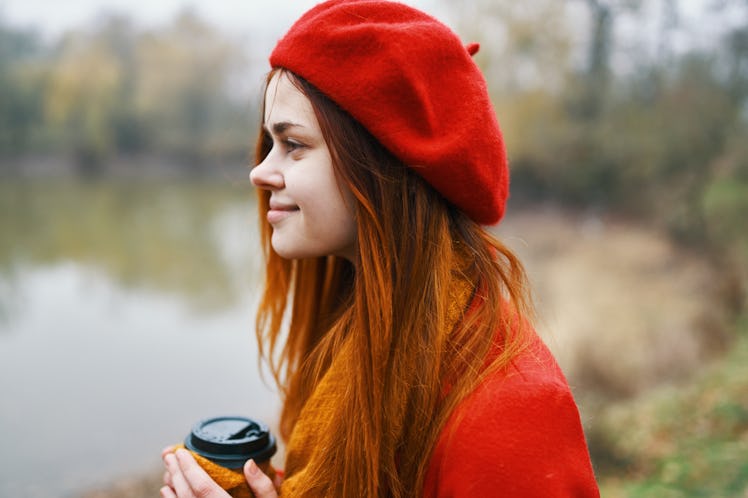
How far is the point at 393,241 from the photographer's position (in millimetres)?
1363

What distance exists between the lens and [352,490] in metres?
1.29

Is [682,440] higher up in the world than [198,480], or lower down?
lower down

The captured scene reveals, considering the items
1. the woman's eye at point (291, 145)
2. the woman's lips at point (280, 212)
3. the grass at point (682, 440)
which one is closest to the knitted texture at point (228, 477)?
the woman's lips at point (280, 212)

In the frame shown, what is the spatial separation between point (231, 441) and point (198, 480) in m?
0.11

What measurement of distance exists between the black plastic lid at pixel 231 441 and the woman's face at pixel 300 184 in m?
0.43

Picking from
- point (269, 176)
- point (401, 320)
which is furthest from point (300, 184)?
point (401, 320)

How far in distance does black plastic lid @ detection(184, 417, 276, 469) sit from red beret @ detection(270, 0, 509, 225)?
2.30 ft

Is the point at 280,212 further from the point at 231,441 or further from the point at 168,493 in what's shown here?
the point at 168,493

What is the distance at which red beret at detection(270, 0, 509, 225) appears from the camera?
50.9 inches

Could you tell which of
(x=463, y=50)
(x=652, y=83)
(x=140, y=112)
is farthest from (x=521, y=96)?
(x=140, y=112)

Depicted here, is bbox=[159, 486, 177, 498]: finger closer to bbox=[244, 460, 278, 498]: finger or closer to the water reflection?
bbox=[244, 460, 278, 498]: finger

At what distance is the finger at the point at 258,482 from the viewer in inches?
54.0

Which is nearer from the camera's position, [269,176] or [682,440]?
[269,176]

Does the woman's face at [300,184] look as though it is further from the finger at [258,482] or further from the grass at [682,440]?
the grass at [682,440]
